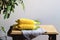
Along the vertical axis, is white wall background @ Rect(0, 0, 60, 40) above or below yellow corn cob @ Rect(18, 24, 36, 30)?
above

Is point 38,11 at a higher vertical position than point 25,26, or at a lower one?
higher

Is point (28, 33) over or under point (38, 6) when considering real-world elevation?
under

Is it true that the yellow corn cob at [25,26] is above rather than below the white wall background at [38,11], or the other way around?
below

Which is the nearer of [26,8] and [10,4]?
[10,4]

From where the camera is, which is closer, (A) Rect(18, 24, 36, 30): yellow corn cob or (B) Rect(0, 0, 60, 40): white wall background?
(A) Rect(18, 24, 36, 30): yellow corn cob

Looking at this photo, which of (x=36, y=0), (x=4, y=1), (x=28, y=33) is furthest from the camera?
(x=36, y=0)

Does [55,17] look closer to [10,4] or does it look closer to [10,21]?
[10,21]

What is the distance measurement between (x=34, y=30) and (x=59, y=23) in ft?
2.67

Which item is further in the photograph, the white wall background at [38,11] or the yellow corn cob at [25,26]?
the white wall background at [38,11]

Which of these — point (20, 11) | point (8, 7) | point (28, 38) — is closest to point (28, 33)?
point (28, 38)

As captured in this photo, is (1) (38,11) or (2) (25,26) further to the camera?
Result: (1) (38,11)

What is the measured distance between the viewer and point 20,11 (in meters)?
2.18

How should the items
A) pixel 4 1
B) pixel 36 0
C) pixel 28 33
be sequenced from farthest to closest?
1. pixel 36 0
2. pixel 4 1
3. pixel 28 33

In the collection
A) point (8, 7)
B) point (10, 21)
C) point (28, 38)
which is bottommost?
point (28, 38)
